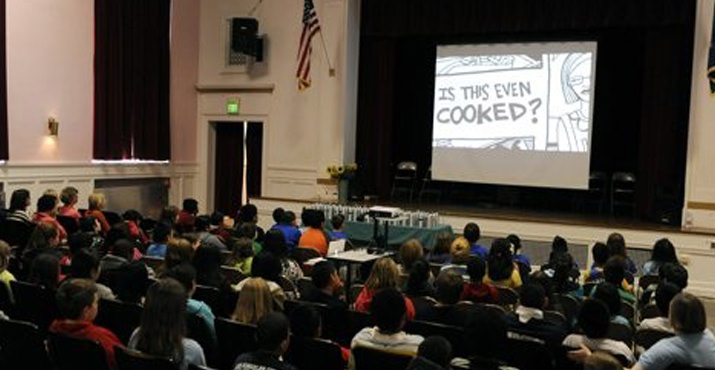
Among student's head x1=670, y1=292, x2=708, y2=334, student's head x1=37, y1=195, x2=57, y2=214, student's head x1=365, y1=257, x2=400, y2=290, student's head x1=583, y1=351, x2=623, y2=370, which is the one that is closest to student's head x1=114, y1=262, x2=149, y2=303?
student's head x1=365, y1=257, x2=400, y2=290

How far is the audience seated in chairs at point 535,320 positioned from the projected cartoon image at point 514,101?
23.7 feet

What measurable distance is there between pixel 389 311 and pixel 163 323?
3.59 feet

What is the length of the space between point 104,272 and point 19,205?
2.85 meters

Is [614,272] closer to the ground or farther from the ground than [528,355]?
farther from the ground

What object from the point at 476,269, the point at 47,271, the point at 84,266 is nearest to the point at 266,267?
the point at 84,266

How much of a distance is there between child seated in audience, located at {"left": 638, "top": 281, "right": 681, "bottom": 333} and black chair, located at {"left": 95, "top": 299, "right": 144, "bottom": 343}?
9.90ft

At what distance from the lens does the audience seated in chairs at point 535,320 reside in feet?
13.0

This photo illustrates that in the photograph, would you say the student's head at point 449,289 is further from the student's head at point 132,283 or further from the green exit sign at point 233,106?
the green exit sign at point 233,106

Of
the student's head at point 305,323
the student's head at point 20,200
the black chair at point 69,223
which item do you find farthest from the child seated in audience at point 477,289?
the student's head at point 20,200

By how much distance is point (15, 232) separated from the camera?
661cm

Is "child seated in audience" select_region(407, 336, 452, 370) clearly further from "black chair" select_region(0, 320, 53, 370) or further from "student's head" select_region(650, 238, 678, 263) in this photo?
"student's head" select_region(650, 238, 678, 263)

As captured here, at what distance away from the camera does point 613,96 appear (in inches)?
471

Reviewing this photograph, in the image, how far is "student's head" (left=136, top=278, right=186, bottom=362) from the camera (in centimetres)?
315

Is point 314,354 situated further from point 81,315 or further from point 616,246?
point 616,246
